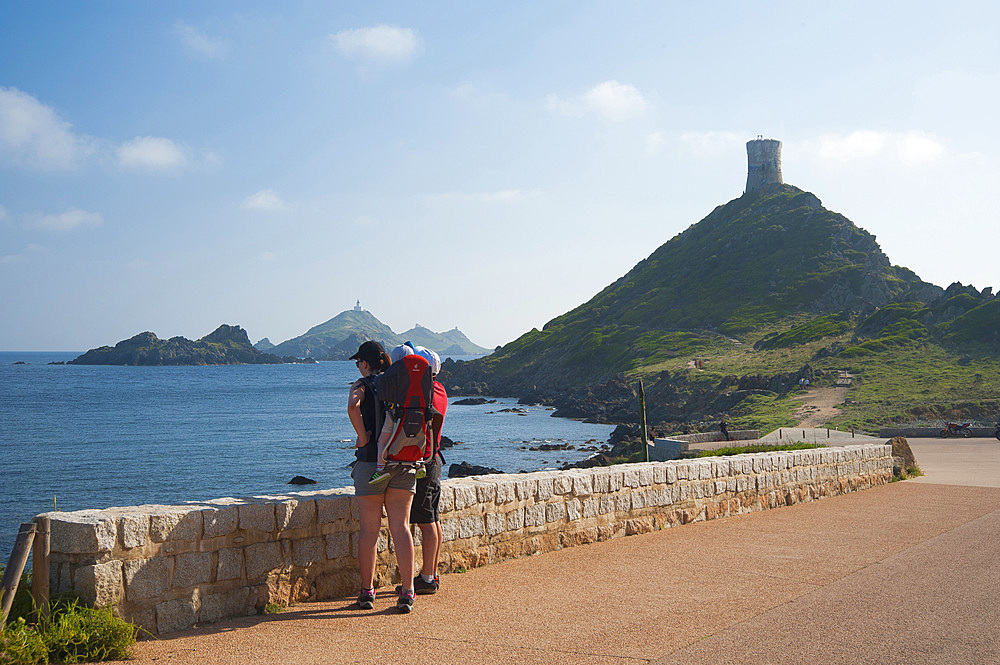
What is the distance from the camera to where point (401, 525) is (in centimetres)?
546

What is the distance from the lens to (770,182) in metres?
127

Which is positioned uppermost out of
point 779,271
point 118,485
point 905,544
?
point 779,271

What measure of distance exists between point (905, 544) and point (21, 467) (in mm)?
39609

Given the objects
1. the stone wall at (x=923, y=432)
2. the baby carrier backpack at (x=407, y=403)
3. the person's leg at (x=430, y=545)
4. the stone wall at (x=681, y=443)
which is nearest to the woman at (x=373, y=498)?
the baby carrier backpack at (x=407, y=403)

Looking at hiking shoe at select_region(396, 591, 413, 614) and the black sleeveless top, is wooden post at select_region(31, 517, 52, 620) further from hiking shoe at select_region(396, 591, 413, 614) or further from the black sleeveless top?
hiking shoe at select_region(396, 591, 413, 614)

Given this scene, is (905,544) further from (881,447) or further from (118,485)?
(118,485)

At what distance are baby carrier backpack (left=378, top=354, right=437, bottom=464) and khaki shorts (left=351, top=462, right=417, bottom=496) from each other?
9 centimetres

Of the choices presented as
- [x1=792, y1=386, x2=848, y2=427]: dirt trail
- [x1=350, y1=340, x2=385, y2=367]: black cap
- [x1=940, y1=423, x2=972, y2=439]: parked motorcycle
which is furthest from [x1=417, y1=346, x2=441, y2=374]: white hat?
[x1=792, y1=386, x2=848, y2=427]: dirt trail

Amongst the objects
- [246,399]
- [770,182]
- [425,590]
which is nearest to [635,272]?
[770,182]

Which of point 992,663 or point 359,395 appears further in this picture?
point 359,395

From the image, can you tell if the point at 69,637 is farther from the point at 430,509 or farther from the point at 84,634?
the point at 430,509

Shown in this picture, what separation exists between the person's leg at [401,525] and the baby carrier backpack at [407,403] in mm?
273

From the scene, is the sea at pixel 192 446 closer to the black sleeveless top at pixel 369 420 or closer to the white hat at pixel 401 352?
the black sleeveless top at pixel 369 420

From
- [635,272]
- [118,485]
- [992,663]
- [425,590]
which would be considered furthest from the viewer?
[635,272]
